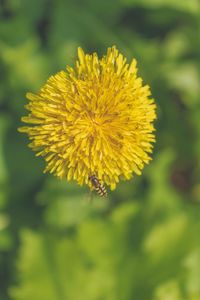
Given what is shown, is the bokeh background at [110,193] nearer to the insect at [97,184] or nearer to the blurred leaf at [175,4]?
the blurred leaf at [175,4]

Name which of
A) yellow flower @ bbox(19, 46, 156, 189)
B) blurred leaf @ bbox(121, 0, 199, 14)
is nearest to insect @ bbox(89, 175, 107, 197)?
yellow flower @ bbox(19, 46, 156, 189)

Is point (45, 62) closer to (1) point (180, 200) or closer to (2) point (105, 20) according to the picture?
(2) point (105, 20)

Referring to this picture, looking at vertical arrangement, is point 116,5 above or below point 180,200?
above

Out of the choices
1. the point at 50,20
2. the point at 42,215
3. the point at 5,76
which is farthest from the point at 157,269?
the point at 50,20

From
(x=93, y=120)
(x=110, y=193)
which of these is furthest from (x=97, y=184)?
(x=110, y=193)

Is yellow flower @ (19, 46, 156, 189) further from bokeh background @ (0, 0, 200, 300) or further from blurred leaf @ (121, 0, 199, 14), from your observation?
blurred leaf @ (121, 0, 199, 14)
